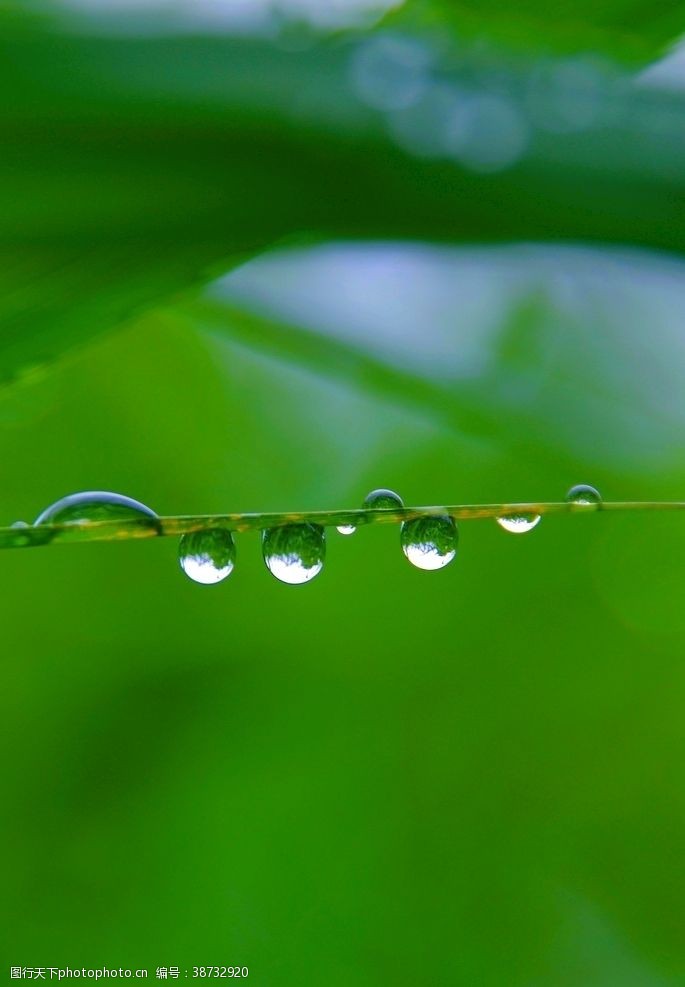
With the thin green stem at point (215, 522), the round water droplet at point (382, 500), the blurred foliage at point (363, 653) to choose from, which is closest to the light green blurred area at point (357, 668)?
the blurred foliage at point (363, 653)

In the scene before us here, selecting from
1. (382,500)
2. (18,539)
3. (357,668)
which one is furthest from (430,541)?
(357,668)

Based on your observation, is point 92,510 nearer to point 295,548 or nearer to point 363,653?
point 295,548

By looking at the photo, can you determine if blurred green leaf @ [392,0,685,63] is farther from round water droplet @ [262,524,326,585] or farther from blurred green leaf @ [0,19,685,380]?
round water droplet @ [262,524,326,585]

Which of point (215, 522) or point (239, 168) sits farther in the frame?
point (239, 168)

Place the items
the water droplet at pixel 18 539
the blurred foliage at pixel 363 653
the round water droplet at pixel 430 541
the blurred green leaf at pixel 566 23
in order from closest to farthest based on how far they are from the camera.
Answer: the water droplet at pixel 18 539 → the round water droplet at pixel 430 541 → the blurred green leaf at pixel 566 23 → the blurred foliage at pixel 363 653

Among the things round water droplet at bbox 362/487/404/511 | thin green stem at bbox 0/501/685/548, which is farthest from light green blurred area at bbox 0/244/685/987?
thin green stem at bbox 0/501/685/548

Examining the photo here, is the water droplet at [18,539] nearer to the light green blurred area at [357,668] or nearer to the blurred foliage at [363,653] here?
the blurred foliage at [363,653]
